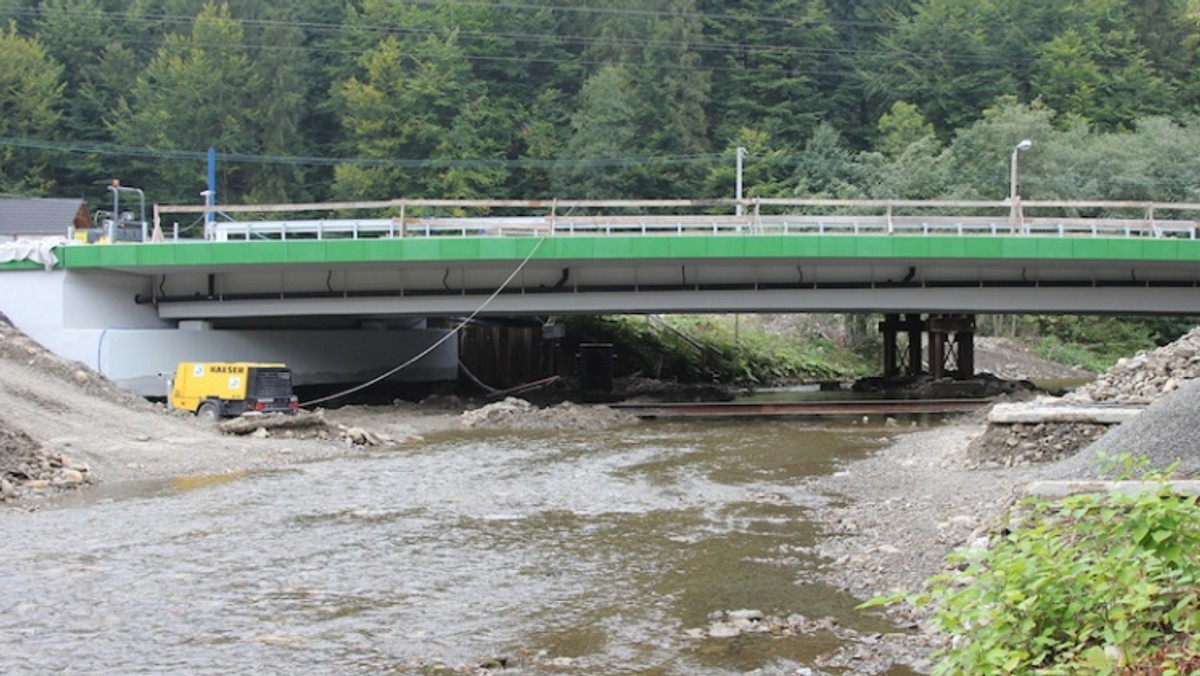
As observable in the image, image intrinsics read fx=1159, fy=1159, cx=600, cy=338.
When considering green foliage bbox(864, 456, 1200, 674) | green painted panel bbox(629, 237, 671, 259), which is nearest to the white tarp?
green painted panel bbox(629, 237, 671, 259)

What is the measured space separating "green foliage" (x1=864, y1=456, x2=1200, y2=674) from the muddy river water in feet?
9.20

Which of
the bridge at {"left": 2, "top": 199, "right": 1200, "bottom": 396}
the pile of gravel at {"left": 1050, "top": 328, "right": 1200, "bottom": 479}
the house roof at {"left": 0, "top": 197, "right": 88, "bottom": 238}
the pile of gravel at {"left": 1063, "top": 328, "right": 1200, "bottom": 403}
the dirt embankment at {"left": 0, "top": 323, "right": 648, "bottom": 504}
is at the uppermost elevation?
the house roof at {"left": 0, "top": 197, "right": 88, "bottom": 238}

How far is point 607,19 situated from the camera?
279 feet

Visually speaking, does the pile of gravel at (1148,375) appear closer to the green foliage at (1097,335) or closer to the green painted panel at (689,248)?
the green painted panel at (689,248)

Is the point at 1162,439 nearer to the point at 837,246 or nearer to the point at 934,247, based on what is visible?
the point at 837,246

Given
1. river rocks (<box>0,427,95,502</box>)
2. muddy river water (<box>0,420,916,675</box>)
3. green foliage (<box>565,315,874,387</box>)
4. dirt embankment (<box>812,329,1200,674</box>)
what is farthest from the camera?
green foliage (<box>565,315,874,387</box>)

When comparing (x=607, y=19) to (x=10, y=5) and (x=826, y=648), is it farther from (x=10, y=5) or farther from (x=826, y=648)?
(x=826, y=648)

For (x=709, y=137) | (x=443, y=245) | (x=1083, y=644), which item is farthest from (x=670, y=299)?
(x=709, y=137)

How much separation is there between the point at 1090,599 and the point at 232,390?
81.3ft

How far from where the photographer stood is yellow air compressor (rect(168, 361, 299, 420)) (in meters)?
27.8

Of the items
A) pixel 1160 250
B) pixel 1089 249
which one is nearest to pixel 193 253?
pixel 1089 249

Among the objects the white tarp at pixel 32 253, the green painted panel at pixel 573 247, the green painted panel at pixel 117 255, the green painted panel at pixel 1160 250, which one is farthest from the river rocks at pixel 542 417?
the green painted panel at pixel 1160 250

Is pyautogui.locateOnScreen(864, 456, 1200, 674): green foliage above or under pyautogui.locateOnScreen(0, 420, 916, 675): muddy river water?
above

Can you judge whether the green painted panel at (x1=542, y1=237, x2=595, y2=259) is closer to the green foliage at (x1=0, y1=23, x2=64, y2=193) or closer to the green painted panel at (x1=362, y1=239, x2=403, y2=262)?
the green painted panel at (x1=362, y1=239, x2=403, y2=262)
